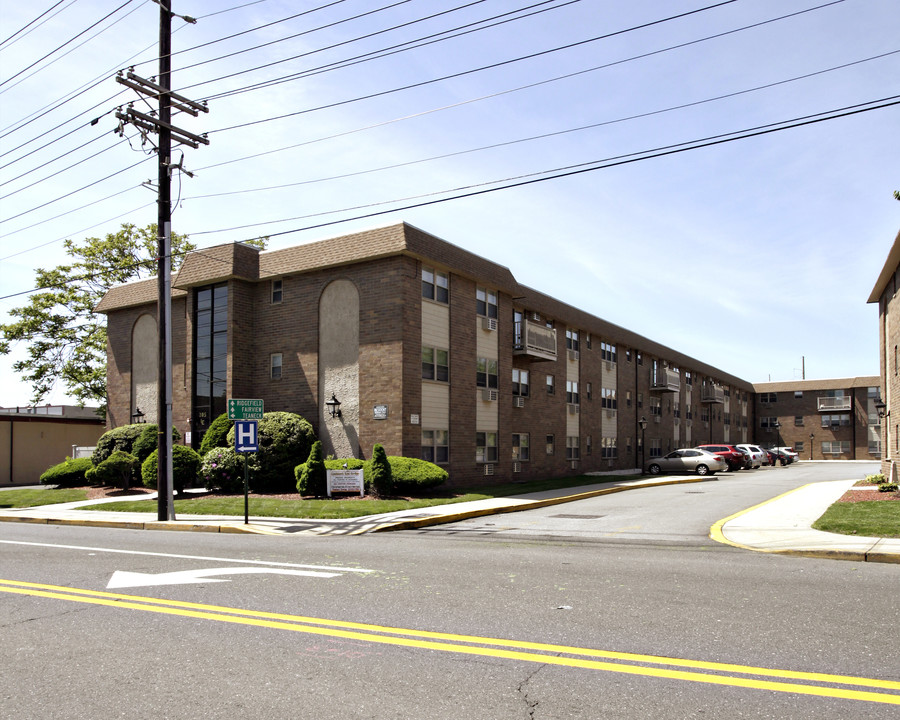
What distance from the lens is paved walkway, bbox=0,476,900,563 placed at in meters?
10.9

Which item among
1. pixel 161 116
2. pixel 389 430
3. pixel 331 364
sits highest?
pixel 161 116

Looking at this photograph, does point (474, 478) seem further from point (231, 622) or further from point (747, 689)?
point (747, 689)

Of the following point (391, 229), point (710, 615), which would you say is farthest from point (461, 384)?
point (710, 615)

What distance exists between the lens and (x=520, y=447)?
30.0 m

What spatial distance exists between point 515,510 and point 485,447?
8301mm

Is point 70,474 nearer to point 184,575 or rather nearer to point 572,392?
point 184,575

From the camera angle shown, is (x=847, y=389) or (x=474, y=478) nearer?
(x=474, y=478)

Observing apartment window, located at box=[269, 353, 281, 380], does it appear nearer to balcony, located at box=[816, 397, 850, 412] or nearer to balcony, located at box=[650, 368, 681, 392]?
balcony, located at box=[650, 368, 681, 392]

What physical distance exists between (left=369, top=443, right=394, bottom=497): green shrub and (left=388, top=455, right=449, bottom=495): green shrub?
1.47 ft

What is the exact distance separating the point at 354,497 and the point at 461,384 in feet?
23.5

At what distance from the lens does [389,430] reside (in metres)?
22.9

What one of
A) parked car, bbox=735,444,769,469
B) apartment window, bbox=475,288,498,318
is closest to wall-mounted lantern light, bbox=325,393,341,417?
apartment window, bbox=475,288,498,318

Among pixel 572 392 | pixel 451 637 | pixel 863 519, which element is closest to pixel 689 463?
pixel 572 392

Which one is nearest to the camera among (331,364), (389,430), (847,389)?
(389,430)
